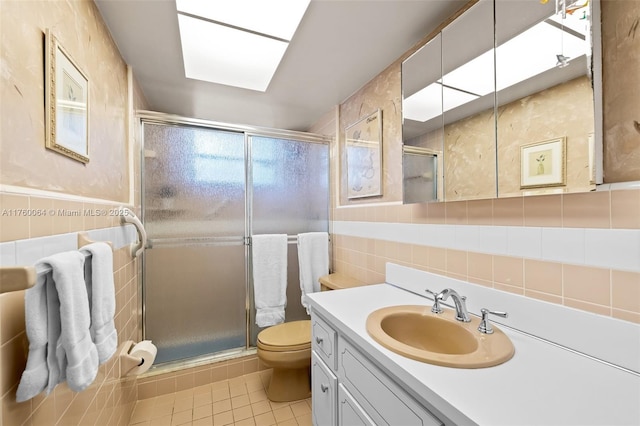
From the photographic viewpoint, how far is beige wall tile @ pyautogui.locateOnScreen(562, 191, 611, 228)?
0.75m

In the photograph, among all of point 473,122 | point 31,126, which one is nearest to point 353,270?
point 473,122

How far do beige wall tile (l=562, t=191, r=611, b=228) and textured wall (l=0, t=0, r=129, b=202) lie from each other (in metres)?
1.56

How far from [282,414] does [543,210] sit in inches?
70.3

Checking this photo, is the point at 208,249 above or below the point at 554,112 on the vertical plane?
below

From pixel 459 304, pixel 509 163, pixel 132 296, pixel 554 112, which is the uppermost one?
pixel 554 112

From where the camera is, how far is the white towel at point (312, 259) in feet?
6.97

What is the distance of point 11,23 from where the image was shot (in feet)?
2.09

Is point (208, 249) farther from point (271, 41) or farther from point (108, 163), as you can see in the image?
point (271, 41)

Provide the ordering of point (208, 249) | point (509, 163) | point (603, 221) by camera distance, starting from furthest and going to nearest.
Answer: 1. point (208, 249)
2. point (509, 163)
3. point (603, 221)

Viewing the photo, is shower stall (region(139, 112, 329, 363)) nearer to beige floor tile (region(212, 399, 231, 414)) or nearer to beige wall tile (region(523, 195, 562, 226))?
beige floor tile (region(212, 399, 231, 414))

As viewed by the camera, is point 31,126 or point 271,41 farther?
point 271,41

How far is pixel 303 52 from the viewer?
1.48 metres

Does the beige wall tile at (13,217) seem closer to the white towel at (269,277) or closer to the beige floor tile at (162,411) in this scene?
the white towel at (269,277)

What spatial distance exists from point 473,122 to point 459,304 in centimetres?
75
